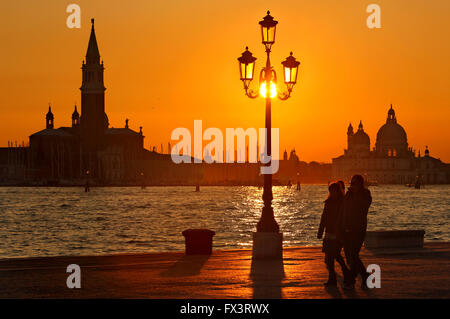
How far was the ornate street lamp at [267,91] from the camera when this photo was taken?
19.2 meters

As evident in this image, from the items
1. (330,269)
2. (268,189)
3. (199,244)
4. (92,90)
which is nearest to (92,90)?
(92,90)

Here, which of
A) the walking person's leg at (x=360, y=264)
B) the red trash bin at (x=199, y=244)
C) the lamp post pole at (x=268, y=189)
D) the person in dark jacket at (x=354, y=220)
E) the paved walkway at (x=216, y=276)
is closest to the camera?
the paved walkway at (x=216, y=276)

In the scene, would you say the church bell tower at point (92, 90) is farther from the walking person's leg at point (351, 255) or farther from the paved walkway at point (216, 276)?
the walking person's leg at point (351, 255)

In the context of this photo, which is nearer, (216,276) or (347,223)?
(347,223)

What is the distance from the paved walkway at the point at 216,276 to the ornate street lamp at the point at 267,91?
502 mm

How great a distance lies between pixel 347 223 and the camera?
14.3 m

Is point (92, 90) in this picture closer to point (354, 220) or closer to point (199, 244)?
point (199, 244)

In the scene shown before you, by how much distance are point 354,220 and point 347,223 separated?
0.48 feet

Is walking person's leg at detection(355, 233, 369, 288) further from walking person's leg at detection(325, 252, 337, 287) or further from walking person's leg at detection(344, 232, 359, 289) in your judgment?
walking person's leg at detection(325, 252, 337, 287)

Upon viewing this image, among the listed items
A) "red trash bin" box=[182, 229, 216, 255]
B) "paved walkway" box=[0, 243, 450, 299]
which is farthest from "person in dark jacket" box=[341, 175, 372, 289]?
"red trash bin" box=[182, 229, 216, 255]

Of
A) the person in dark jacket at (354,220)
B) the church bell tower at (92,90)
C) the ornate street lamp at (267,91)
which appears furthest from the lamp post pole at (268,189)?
the church bell tower at (92,90)

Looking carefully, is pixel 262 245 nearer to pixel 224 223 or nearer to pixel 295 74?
pixel 295 74

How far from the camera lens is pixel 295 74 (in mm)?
19750
